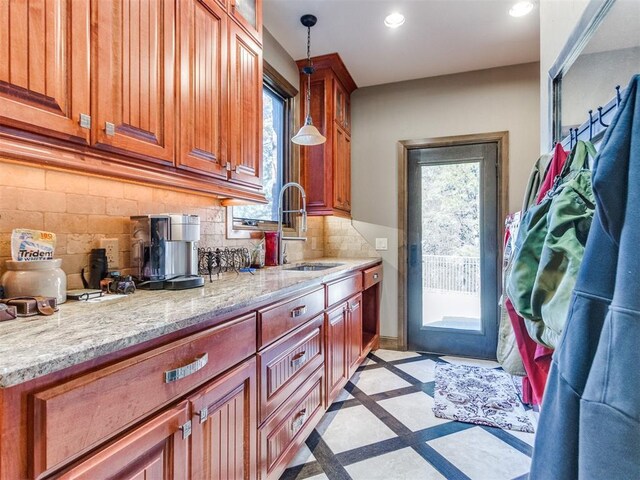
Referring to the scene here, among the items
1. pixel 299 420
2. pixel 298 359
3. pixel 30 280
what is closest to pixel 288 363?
pixel 298 359

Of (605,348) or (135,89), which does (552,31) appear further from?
(135,89)

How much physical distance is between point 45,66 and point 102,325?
739 mm

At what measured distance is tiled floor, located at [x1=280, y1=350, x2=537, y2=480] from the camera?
1.61 meters

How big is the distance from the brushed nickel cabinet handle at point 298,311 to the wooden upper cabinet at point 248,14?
1522 millimetres

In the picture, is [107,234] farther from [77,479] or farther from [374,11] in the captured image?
[374,11]

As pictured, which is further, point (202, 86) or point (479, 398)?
point (479, 398)

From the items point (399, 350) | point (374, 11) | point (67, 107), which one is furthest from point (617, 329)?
point (399, 350)

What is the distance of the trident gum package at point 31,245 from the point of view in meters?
0.99

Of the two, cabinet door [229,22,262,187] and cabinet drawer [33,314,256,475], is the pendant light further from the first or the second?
cabinet drawer [33,314,256,475]

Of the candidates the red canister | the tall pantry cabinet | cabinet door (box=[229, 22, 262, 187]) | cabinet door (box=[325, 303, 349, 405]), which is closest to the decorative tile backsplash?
the tall pantry cabinet

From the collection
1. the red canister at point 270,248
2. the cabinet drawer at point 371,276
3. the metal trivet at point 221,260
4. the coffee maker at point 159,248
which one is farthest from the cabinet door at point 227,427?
the cabinet drawer at point 371,276

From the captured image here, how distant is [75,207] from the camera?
1239mm

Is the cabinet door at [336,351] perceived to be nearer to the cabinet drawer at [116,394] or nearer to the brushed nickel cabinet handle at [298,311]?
the brushed nickel cabinet handle at [298,311]

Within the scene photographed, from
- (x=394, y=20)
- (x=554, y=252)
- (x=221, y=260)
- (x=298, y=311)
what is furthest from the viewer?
(x=394, y=20)
